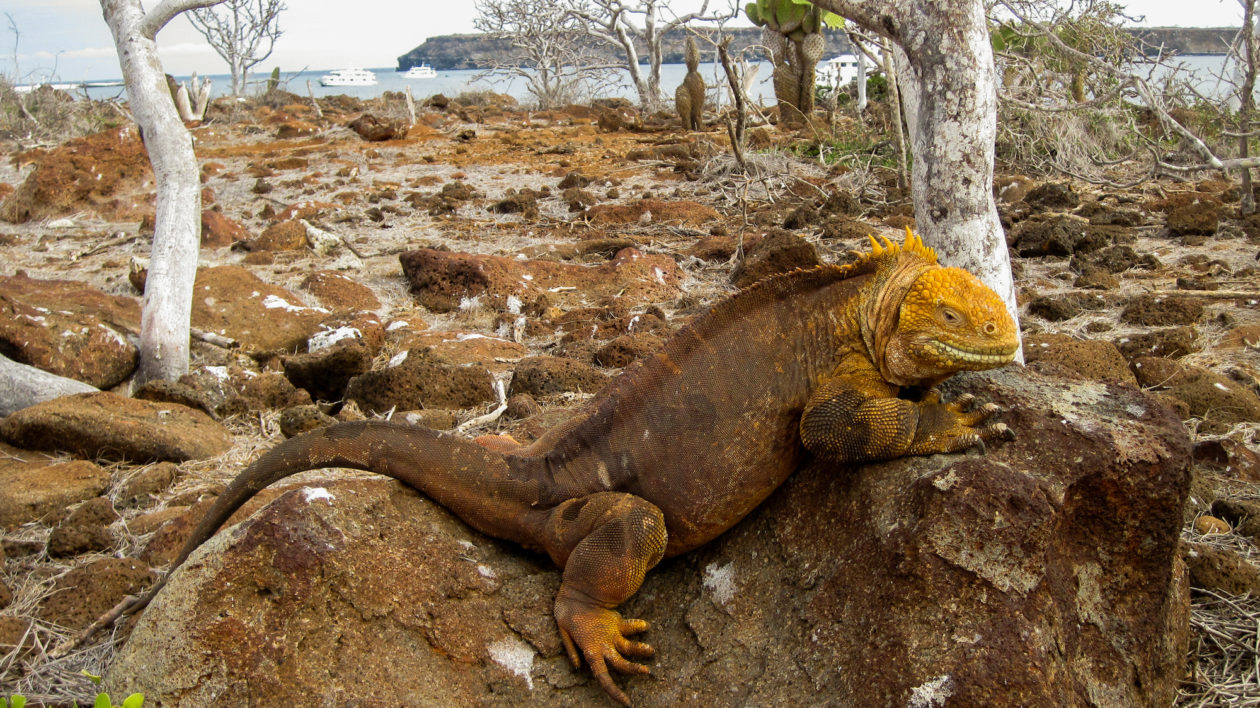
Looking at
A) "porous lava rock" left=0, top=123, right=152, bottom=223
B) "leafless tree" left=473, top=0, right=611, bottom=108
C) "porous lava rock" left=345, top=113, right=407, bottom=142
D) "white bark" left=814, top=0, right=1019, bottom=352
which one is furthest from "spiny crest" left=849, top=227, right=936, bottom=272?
"leafless tree" left=473, top=0, right=611, bottom=108

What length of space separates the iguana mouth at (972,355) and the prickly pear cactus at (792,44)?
17.8 m

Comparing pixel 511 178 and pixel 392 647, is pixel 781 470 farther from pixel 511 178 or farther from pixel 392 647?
pixel 511 178

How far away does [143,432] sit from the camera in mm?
5031

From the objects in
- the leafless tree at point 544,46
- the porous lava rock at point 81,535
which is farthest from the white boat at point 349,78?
the porous lava rock at point 81,535

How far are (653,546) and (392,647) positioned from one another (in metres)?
0.83

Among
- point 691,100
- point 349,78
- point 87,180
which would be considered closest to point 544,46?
point 691,100

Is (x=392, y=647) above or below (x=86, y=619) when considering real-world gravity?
above

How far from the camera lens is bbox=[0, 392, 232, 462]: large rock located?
16.3 ft

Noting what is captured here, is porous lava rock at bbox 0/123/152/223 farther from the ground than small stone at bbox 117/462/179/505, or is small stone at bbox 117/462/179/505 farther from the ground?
porous lava rock at bbox 0/123/152/223

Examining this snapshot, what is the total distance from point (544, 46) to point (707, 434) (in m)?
28.3

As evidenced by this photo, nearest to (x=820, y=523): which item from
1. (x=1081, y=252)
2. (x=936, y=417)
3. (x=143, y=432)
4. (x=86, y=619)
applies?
(x=936, y=417)

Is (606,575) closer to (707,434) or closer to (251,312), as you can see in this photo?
(707,434)

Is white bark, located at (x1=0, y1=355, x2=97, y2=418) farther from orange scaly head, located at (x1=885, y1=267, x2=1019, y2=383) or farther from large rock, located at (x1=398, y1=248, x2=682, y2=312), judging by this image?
orange scaly head, located at (x1=885, y1=267, x2=1019, y2=383)

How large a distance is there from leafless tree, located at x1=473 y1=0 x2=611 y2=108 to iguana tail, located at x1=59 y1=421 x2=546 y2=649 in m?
25.8
